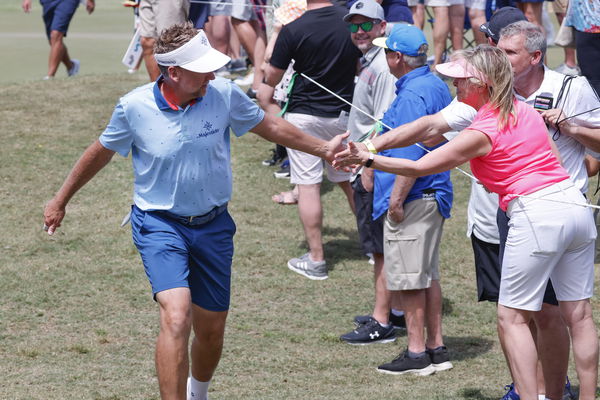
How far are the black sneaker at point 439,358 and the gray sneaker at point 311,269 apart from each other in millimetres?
1783

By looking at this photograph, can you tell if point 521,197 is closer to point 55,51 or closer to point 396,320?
point 396,320

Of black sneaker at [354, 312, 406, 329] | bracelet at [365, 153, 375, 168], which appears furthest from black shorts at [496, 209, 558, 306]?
black sneaker at [354, 312, 406, 329]

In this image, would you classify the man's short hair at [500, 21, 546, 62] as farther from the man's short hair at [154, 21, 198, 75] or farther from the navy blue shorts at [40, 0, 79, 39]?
the navy blue shorts at [40, 0, 79, 39]

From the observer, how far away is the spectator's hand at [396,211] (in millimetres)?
6129

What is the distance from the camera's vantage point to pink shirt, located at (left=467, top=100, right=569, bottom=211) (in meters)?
4.71

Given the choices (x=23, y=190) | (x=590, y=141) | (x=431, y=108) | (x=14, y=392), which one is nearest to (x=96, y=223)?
(x=23, y=190)

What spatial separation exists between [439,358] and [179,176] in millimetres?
2196

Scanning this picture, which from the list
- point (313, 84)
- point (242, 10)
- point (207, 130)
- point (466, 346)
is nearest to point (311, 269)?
point (313, 84)

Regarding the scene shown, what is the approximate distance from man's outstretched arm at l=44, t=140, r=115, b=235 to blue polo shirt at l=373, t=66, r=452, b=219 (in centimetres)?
173

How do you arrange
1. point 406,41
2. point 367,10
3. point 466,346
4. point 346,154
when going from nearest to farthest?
point 346,154 → point 406,41 → point 466,346 → point 367,10

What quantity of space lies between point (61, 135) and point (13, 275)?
3.45 metres

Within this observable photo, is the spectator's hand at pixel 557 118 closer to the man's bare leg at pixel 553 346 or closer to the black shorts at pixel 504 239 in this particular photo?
the black shorts at pixel 504 239

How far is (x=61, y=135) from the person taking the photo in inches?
429

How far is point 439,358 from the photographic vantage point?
6.32 meters
